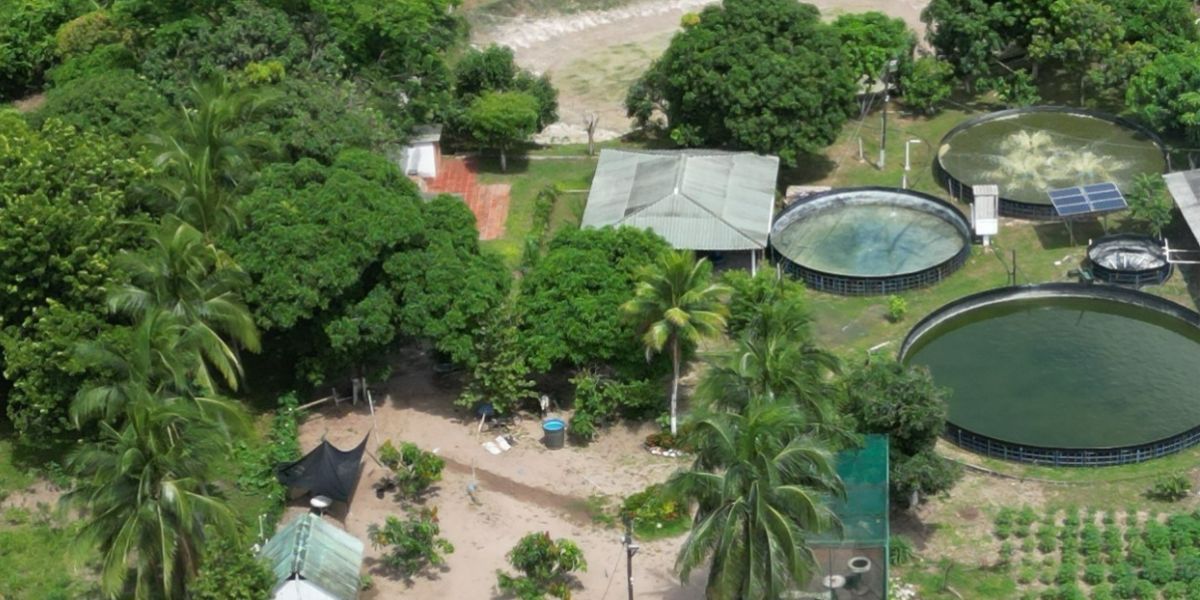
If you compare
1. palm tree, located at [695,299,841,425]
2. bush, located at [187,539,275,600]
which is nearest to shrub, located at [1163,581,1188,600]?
palm tree, located at [695,299,841,425]

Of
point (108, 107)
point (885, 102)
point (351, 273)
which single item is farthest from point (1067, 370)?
point (108, 107)

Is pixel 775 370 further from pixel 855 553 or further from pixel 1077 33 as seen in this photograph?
pixel 1077 33

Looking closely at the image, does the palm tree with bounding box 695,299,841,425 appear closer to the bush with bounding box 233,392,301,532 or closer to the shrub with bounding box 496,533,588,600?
the shrub with bounding box 496,533,588,600

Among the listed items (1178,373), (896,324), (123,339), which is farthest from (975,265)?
(123,339)

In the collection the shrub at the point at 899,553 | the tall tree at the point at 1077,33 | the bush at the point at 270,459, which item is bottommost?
the bush at the point at 270,459

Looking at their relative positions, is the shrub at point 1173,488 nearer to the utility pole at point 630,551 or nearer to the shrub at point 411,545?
the utility pole at point 630,551

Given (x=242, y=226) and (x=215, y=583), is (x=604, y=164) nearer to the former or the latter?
(x=242, y=226)

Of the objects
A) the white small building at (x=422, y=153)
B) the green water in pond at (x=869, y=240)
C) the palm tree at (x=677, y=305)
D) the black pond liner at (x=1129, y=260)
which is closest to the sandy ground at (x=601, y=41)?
the white small building at (x=422, y=153)
